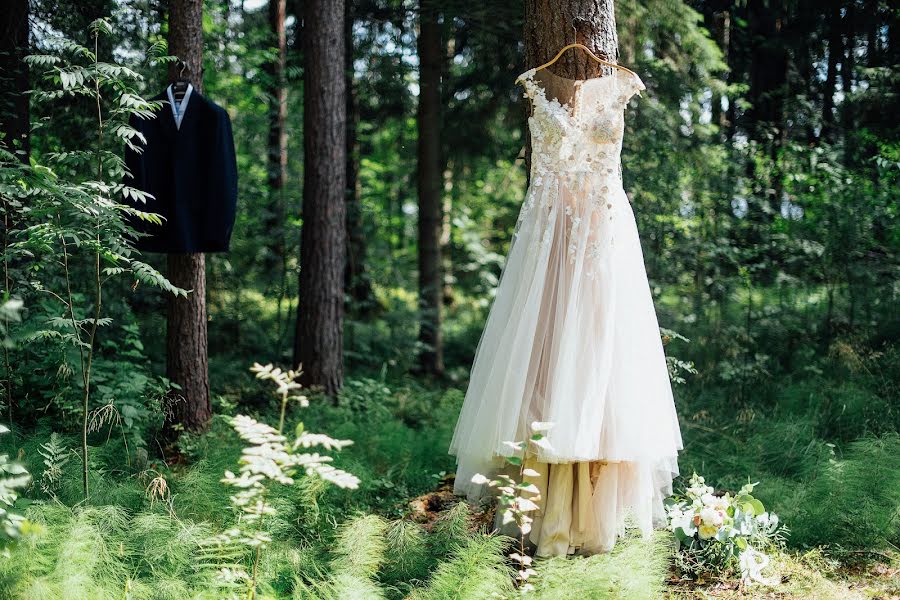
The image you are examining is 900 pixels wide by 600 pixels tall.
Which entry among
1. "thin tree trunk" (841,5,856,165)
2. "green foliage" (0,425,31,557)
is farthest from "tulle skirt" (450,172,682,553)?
Result: "thin tree trunk" (841,5,856,165)

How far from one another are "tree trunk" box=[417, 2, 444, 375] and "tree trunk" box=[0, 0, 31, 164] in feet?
11.9

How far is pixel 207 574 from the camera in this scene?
2721 mm

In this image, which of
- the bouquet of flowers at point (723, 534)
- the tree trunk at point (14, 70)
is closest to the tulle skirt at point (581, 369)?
the bouquet of flowers at point (723, 534)

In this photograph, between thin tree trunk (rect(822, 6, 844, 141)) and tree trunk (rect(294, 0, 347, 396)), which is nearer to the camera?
tree trunk (rect(294, 0, 347, 396))

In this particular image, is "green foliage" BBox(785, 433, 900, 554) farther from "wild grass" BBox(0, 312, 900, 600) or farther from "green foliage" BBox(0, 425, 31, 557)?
"green foliage" BBox(0, 425, 31, 557)

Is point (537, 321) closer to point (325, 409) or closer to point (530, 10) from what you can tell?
point (530, 10)

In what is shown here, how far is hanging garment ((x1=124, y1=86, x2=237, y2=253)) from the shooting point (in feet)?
13.5

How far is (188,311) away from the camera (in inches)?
173

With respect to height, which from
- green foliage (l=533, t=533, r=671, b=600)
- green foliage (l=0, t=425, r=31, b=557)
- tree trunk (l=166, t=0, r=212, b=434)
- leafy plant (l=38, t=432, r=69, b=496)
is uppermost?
tree trunk (l=166, t=0, r=212, b=434)

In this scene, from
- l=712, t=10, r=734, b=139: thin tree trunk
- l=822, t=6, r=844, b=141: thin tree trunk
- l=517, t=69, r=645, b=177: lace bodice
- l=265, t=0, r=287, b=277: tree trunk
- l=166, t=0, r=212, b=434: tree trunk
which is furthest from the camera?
l=822, t=6, r=844, b=141: thin tree trunk

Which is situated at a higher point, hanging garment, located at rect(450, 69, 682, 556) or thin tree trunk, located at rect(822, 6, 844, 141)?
thin tree trunk, located at rect(822, 6, 844, 141)

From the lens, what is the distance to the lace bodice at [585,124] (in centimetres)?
331

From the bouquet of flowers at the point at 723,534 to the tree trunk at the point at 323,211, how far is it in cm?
323

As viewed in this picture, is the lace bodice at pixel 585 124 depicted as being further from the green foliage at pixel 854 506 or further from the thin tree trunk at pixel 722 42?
the thin tree trunk at pixel 722 42
